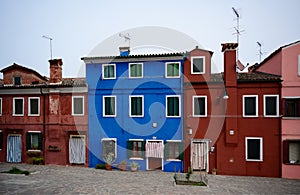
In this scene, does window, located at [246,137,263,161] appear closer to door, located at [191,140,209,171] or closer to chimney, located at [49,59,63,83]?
door, located at [191,140,209,171]

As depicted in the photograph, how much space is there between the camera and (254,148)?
720 inches

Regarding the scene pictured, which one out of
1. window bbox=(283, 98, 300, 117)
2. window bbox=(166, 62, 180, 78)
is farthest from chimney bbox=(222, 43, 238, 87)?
window bbox=(283, 98, 300, 117)

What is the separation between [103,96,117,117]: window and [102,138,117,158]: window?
1.92 metres

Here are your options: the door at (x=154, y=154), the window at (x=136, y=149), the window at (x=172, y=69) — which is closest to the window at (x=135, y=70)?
the window at (x=172, y=69)

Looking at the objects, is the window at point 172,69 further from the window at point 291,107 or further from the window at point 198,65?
the window at point 291,107

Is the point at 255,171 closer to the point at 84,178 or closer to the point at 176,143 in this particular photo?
the point at 176,143

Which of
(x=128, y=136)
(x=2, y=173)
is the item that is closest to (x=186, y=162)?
(x=128, y=136)

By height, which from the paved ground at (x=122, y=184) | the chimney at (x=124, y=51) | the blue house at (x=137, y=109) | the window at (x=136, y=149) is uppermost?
the chimney at (x=124, y=51)

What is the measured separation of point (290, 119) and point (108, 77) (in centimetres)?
1329

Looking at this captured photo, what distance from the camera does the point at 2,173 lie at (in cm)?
1825

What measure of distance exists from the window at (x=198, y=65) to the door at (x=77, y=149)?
10.2m

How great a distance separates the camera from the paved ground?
14.1m

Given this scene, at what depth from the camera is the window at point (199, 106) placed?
19141 millimetres

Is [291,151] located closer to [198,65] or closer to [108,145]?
[198,65]
